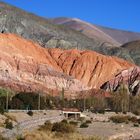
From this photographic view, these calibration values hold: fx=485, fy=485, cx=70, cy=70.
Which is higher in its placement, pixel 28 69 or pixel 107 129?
pixel 28 69

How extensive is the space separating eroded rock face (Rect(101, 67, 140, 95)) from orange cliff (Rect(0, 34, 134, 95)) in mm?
3056

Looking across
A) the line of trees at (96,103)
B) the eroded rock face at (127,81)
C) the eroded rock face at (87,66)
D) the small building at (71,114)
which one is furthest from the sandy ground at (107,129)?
the eroded rock face at (87,66)

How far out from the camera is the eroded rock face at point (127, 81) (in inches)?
6526

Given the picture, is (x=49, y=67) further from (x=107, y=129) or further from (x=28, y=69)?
(x=107, y=129)

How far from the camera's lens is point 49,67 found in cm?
15425

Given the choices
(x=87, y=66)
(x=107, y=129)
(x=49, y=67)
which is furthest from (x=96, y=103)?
(x=107, y=129)

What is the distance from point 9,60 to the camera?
144m

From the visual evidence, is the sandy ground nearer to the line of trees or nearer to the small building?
the small building

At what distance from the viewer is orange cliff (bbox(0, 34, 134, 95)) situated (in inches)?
5531

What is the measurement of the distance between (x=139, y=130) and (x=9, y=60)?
77.5 metres

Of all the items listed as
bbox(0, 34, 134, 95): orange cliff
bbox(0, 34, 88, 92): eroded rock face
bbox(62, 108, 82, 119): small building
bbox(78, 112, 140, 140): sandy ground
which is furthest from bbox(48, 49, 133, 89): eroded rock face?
bbox(62, 108, 82, 119): small building

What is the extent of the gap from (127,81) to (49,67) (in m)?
33.3

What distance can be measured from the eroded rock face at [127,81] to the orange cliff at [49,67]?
306 centimetres

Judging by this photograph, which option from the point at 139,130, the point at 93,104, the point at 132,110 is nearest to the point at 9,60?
the point at 93,104
